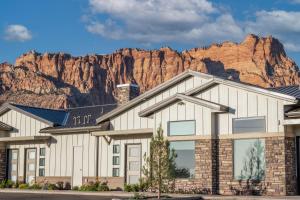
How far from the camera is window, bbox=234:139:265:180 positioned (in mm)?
21734

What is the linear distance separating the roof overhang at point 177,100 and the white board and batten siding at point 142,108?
0.74 metres

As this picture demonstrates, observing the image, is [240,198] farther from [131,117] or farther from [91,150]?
[91,150]

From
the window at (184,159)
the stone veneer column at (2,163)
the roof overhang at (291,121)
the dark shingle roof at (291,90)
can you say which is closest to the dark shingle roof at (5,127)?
the stone veneer column at (2,163)

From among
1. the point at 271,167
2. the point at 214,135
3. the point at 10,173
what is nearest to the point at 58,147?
the point at 10,173

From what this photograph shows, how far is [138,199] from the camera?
19203mm

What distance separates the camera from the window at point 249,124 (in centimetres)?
2173

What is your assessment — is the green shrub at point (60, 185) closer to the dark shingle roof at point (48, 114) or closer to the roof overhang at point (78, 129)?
the roof overhang at point (78, 129)

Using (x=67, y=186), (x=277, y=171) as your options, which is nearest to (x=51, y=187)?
(x=67, y=186)

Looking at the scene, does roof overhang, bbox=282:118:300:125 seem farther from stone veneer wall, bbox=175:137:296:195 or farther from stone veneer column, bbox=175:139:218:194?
stone veneer column, bbox=175:139:218:194

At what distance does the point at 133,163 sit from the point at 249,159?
6614 millimetres

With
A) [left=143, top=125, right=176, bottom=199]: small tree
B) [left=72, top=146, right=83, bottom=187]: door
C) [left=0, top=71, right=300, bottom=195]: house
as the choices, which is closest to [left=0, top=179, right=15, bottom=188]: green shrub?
[left=0, top=71, right=300, bottom=195]: house

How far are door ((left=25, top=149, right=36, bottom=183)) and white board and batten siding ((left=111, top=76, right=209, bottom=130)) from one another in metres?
5.99

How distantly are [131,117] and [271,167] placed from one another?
7961 mm

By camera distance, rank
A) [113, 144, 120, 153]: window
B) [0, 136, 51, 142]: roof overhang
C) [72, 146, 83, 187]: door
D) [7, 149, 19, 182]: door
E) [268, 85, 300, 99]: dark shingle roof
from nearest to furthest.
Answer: [268, 85, 300, 99]: dark shingle roof < [113, 144, 120, 153]: window < [72, 146, 83, 187]: door < [0, 136, 51, 142]: roof overhang < [7, 149, 19, 182]: door
